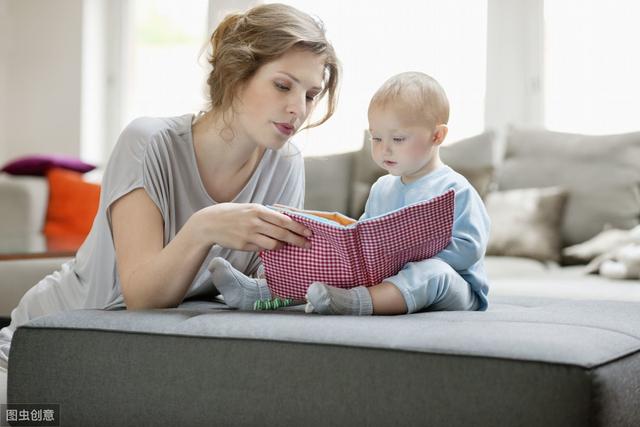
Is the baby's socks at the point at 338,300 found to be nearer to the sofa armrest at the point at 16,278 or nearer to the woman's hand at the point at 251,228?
the woman's hand at the point at 251,228

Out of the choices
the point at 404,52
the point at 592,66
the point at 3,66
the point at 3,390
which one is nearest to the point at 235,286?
the point at 3,390

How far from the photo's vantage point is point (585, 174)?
145 inches

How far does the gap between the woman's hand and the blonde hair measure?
1.13 feet

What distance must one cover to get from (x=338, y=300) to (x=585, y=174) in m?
2.31

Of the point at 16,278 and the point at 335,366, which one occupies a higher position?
the point at 335,366

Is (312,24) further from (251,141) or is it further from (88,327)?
(88,327)

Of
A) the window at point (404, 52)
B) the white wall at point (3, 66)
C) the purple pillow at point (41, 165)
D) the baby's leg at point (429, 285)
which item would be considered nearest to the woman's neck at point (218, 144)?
the baby's leg at point (429, 285)

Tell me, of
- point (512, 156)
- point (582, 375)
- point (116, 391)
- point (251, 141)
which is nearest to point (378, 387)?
point (582, 375)

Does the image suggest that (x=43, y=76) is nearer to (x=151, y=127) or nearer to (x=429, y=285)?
(x=151, y=127)

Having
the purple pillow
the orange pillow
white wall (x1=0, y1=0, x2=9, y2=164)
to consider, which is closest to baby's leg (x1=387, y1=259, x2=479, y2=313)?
the orange pillow

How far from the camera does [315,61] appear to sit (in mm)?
1901

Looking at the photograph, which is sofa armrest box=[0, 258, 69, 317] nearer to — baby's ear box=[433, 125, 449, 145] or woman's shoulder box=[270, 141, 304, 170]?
woman's shoulder box=[270, 141, 304, 170]

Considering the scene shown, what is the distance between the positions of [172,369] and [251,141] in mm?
621

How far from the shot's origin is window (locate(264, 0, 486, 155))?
189 inches
